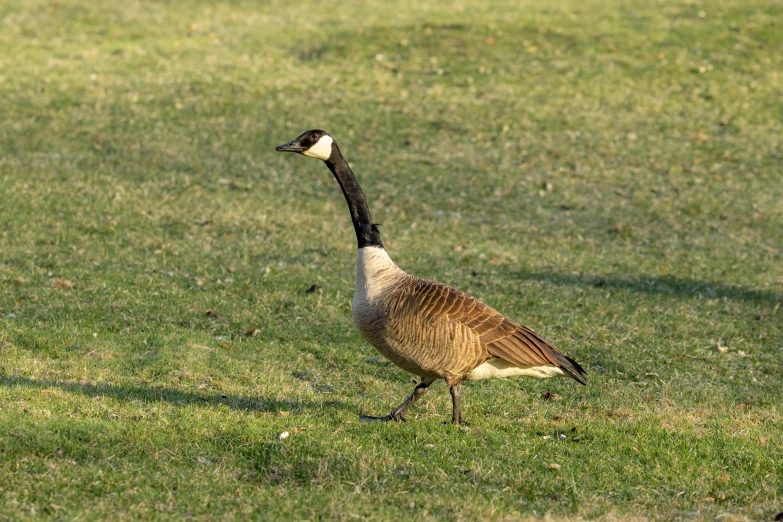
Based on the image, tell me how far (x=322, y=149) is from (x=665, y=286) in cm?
688

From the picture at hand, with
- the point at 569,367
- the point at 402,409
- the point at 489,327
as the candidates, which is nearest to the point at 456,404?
the point at 402,409

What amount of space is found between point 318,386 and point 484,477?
2.56 m

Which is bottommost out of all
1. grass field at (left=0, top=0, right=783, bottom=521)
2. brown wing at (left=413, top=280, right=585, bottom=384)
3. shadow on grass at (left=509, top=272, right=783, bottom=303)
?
shadow on grass at (left=509, top=272, right=783, bottom=303)

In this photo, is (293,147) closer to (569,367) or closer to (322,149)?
(322,149)

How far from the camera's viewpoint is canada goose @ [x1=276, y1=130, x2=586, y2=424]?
22.6 feet

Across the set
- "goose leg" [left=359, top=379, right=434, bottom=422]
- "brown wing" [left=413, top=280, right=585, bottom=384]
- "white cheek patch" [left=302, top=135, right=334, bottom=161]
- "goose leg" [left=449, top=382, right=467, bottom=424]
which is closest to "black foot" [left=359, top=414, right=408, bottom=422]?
"goose leg" [left=359, top=379, right=434, bottom=422]

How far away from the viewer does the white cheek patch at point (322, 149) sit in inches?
292

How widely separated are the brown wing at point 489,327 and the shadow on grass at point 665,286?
5387 millimetres

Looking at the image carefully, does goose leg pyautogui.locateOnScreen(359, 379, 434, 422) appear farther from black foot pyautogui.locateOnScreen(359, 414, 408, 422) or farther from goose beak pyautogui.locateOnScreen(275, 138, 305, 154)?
goose beak pyautogui.locateOnScreen(275, 138, 305, 154)

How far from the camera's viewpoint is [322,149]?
746cm

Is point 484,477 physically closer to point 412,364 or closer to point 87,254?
point 412,364

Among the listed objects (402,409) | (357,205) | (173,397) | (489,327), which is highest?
(357,205)

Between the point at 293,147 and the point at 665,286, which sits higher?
the point at 293,147

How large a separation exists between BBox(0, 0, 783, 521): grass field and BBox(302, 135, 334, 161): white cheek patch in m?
2.07
